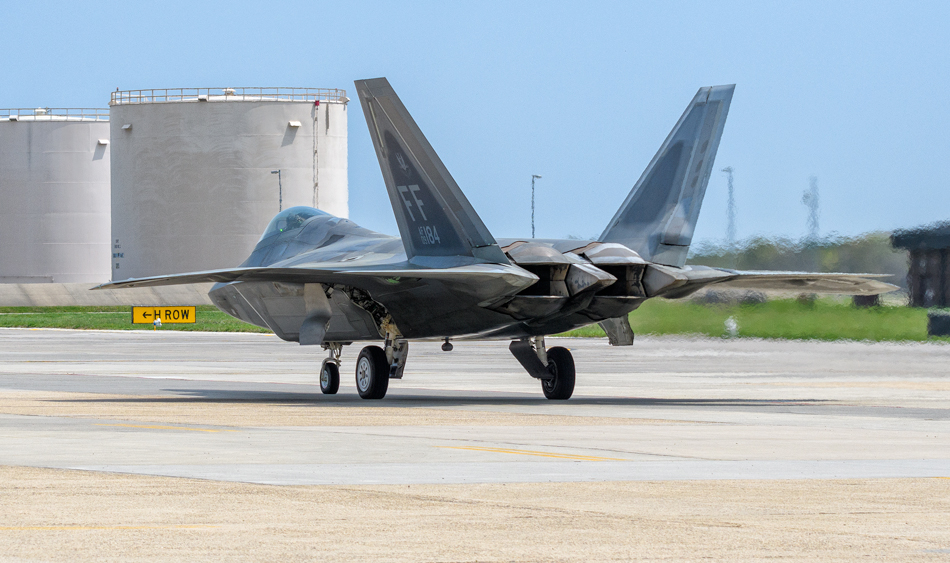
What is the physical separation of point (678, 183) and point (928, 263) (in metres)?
11.7

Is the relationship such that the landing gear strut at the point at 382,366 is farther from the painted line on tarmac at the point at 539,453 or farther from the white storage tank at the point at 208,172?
the white storage tank at the point at 208,172

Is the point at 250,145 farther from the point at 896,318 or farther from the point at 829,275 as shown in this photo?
the point at 829,275

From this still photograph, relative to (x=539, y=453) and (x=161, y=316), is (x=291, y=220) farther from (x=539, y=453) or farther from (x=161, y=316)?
(x=161, y=316)

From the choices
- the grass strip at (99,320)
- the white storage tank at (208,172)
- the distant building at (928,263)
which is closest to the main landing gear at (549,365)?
the distant building at (928,263)

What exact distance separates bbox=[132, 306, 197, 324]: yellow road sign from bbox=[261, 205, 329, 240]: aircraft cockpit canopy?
4124 cm

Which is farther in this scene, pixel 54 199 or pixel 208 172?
pixel 54 199

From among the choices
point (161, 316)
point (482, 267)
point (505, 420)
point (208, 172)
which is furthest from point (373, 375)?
point (208, 172)

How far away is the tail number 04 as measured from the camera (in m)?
18.9

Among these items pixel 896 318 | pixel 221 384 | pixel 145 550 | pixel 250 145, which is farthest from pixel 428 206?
pixel 250 145

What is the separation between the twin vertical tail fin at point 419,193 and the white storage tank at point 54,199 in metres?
78.8

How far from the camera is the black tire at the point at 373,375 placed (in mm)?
20453

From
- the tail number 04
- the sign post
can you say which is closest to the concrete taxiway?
the tail number 04

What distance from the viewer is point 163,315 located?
226 ft

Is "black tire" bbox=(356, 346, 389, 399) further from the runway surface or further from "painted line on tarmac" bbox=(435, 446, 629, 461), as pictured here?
"painted line on tarmac" bbox=(435, 446, 629, 461)
